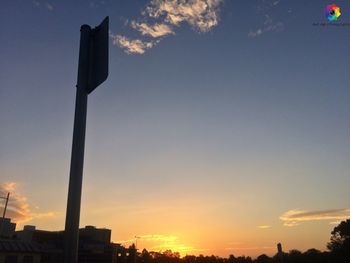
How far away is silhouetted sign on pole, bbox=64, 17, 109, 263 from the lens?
333 centimetres

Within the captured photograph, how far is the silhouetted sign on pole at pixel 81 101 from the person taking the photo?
10.9 ft

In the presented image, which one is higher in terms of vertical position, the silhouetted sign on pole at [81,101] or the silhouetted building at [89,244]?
the silhouetted building at [89,244]

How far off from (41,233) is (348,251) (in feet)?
281

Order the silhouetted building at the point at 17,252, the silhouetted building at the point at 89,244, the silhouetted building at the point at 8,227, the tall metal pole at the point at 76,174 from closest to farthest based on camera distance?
the tall metal pole at the point at 76,174, the silhouetted building at the point at 17,252, the silhouetted building at the point at 89,244, the silhouetted building at the point at 8,227

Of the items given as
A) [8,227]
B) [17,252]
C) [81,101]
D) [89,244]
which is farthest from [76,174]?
[8,227]

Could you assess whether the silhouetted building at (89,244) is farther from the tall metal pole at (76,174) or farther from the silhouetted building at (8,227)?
the tall metal pole at (76,174)

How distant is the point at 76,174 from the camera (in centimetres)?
346

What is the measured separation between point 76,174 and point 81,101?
2.51 ft

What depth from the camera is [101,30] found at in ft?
13.6

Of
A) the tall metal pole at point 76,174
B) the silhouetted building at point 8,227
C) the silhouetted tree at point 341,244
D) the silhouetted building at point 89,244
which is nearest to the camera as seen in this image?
the tall metal pole at point 76,174

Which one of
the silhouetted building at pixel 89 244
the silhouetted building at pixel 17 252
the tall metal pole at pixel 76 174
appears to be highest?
the silhouetted building at pixel 89 244

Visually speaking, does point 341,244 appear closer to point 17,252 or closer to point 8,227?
point 17,252

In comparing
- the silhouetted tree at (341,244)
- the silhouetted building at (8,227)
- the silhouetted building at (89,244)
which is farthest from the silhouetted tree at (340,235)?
the silhouetted building at (8,227)

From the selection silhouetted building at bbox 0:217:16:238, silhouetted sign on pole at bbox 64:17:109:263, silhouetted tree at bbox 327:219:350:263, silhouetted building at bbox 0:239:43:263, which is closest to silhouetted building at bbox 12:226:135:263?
silhouetted building at bbox 0:217:16:238
